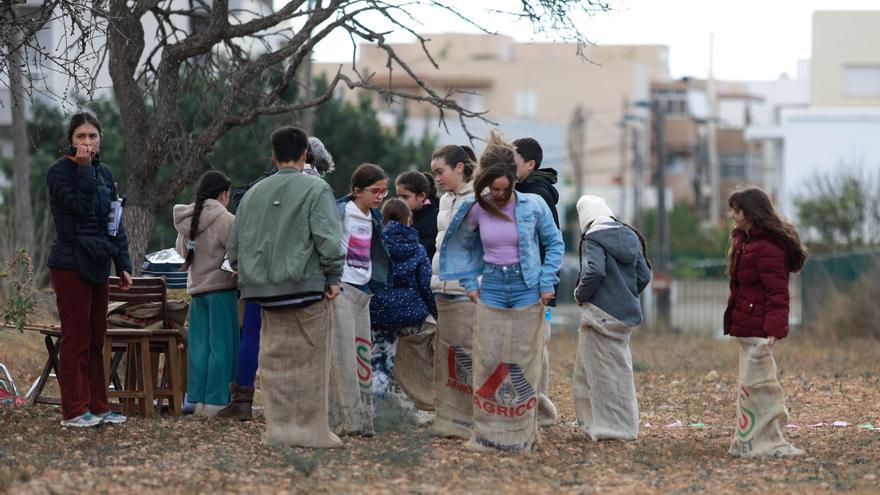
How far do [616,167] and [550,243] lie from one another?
74.3 metres

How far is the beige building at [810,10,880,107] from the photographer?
58.0m

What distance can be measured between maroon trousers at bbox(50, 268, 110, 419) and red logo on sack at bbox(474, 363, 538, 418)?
2.57 m

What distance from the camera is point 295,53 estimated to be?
41.5 ft

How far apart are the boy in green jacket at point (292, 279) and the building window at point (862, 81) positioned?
53318mm

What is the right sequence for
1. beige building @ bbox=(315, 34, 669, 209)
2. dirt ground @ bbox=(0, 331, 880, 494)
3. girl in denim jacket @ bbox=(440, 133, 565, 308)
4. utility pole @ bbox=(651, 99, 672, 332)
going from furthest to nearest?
beige building @ bbox=(315, 34, 669, 209) < utility pole @ bbox=(651, 99, 672, 332) < girl in denim jacket @ bbox=(440, 133, 565, 308) < dirt ground @ bbox=(0, 331, 880, 494)

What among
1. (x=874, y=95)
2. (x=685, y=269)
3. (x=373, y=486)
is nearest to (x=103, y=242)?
(x=373, y=486)

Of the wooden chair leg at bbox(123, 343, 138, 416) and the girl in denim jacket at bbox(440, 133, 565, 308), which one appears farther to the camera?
the wooden chair leg at bbox(123, 343, 138, 416)

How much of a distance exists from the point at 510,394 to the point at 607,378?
1056 mm

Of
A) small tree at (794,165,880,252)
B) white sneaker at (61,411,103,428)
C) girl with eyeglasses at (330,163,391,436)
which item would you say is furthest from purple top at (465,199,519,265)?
small tree at (794,165,880,252)

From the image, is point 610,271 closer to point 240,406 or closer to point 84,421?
point 240,406

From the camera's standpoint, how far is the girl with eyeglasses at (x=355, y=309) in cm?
915


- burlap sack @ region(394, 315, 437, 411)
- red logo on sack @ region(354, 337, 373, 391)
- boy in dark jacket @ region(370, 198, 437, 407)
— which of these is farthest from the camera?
burlap sack @ region(394, 315, 437, 411)

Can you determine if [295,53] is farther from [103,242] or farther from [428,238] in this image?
[103,242]

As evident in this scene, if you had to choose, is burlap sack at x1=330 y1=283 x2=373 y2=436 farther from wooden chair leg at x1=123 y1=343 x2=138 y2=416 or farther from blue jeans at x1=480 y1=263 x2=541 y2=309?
wooden chair leg at x1=123 y1=343 x2=138 y2=416
